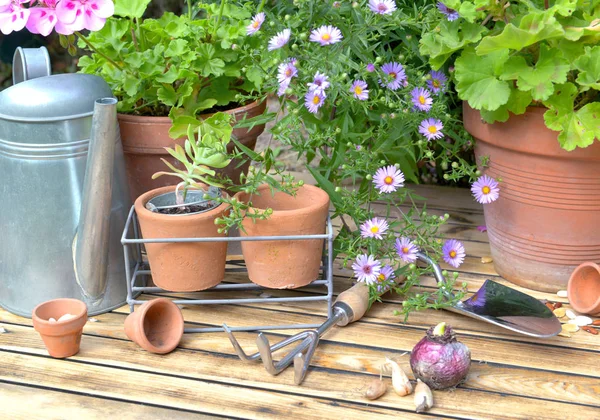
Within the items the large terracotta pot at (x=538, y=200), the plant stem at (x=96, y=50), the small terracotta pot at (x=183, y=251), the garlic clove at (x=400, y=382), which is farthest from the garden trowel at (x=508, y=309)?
the plant stem at (x=96, y=50)

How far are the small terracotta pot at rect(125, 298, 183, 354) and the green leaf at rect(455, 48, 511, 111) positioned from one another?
0.70 meters

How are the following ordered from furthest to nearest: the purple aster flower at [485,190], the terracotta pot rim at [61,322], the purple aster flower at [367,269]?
the purple aster flower at [485,190] → the purple aster flower at [367,269] → the terracotta pot rim at [61,322]

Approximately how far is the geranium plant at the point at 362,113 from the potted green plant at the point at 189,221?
16 centimetres

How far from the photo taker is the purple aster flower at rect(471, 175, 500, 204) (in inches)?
58.4

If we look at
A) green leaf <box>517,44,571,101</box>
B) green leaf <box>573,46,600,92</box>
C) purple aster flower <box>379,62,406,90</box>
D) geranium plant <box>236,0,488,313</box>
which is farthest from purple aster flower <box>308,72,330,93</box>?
green leaf <box>573,46,600,92</box>

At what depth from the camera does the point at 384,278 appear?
139 cm

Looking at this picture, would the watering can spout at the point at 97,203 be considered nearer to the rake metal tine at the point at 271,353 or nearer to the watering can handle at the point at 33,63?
the watering can handle at the point at 33,63

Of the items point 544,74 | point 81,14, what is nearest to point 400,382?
point 544,74

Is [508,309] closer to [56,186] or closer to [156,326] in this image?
[156,326]

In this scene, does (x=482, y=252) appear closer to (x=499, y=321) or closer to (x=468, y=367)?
(x=499, y=321)

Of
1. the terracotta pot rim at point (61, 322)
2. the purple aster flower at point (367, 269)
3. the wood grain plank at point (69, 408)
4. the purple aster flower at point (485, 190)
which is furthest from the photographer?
the purple aster flower at point (485, 190)

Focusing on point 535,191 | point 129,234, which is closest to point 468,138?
point 535,191

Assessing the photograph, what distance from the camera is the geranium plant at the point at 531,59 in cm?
128

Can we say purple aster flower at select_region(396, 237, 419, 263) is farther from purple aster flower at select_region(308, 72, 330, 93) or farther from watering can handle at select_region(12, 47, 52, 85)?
watering can handle at select_region(12, 47, 52, 85)
